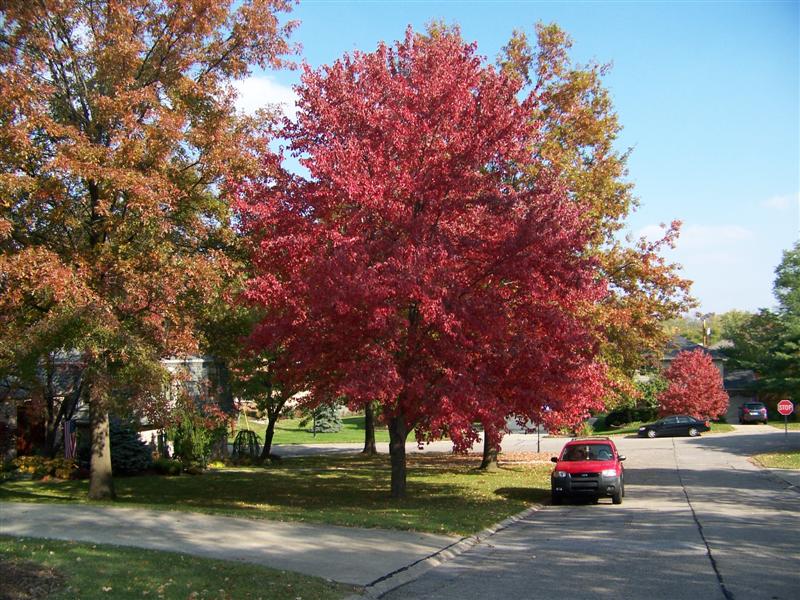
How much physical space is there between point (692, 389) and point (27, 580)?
53891mm

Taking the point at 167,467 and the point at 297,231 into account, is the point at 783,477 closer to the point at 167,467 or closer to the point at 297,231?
the point at 297,231

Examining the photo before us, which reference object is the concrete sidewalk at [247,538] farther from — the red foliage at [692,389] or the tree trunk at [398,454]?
the red foliage at [692,389]

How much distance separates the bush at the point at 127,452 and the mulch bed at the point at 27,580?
55.8 feet

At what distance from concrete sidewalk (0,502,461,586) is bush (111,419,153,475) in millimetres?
11326

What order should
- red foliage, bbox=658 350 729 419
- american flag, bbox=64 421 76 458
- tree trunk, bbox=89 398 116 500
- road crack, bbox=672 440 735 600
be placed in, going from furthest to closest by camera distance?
1. red foliage, bbox=658 350 729 419
2. american flag, bbox=64 421 76 458
3. tree trunk, bbox=89 398 116 500
4. road crack, bbox=672 440 735 600

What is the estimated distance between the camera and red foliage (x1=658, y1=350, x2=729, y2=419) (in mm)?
54750

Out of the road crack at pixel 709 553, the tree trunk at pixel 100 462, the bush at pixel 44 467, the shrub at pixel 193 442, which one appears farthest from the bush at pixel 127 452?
Result: the road crack at pixel 709 553

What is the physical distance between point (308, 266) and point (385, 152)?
2.85m

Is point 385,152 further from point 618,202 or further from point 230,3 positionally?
point 618,202

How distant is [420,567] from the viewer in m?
10.1

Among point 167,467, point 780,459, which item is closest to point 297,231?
point 167,467

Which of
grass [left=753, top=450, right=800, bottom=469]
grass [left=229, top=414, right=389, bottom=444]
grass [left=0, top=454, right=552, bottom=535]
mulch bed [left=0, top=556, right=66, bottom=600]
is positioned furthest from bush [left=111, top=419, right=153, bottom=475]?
grass [left=753, top=450, right=800, bottom=469]

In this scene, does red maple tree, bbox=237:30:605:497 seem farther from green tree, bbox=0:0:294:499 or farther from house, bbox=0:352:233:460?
house, bbox=0:352:233:460

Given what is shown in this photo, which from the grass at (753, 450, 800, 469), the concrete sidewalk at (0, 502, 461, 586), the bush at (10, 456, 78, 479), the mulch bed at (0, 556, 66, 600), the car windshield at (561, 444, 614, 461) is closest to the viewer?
the mulch bed at (0, 556, 66, 600)
